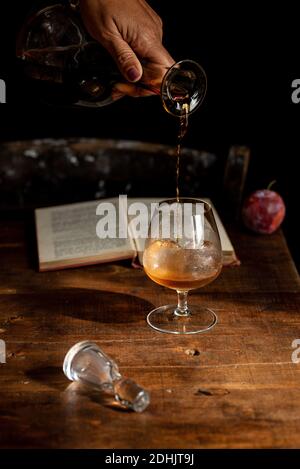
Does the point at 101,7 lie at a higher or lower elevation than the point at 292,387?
higher

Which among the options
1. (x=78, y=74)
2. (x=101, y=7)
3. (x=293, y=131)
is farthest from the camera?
(x=293, y=131)

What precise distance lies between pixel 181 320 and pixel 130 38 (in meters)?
0.68

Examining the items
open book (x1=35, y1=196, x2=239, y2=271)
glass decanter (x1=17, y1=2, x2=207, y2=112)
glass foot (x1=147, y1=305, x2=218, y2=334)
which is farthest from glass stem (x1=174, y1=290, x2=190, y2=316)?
glass decanter (x1=17, y1=2, x2=207, y2=112)

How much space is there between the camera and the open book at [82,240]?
1.61 meters

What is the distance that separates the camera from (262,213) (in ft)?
5.75

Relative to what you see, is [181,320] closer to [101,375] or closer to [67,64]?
[101,375]

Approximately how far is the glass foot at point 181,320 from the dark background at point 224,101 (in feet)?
4.66

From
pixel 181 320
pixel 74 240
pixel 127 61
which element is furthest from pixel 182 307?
pixel 127 61

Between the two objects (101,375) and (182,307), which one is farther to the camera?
(182,307)

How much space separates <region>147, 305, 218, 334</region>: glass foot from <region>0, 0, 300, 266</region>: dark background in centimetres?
142

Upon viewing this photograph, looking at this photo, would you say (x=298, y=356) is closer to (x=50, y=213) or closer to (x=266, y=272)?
(x=266, y=272)
